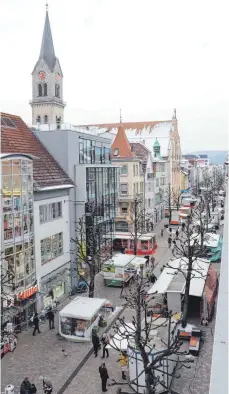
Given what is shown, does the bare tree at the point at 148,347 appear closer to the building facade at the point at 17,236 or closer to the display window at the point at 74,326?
the display window at the point at 74,326

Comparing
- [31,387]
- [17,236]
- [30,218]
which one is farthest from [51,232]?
[31,387]

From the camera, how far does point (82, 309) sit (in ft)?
78.2

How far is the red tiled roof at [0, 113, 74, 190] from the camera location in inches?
1165

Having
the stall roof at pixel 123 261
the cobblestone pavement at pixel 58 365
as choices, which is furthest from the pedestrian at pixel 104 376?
the stall roof at pixel 123 261

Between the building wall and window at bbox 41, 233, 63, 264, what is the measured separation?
24 cm

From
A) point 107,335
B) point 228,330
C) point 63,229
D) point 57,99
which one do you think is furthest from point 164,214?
point 228,330

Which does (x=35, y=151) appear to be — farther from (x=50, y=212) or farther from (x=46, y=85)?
(x=46, y=85)

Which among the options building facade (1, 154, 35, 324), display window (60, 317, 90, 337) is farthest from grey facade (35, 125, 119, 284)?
display window (60, 317, 90, 337)

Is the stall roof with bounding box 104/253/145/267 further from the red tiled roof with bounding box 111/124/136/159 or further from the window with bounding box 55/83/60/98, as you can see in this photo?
the window with bounding box 55/83/60/98

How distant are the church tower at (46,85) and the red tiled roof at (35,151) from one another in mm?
61972

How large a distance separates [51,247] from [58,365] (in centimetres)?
1087

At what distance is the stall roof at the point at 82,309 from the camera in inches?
912

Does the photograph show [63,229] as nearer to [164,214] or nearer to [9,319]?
[9,319]

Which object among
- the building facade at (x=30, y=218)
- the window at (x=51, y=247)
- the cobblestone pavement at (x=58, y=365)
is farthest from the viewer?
the window at (x=51, y=247)
